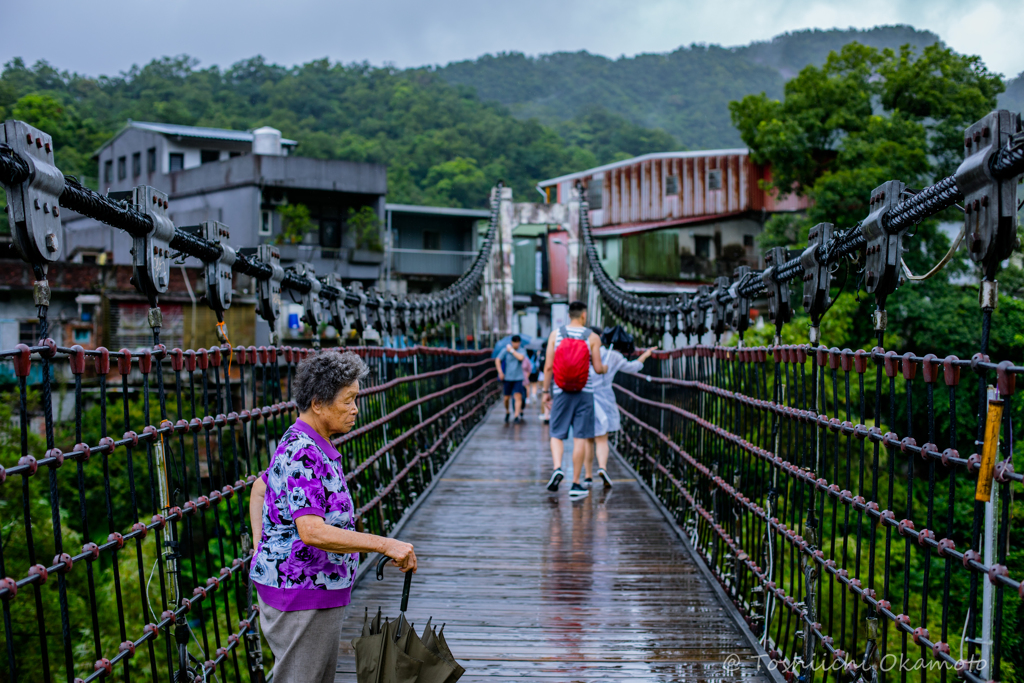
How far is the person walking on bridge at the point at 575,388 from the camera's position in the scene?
5.50 meters

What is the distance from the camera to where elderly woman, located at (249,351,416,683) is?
2.05 metres

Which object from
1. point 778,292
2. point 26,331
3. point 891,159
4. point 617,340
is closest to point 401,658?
point 778,292

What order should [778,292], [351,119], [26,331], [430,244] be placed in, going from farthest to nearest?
1. [351,119]
2. [430,244]
3. [26,331]
4. [778,292]

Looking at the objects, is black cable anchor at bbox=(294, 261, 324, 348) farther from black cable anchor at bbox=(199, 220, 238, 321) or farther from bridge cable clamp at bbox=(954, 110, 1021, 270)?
bridge cable clamp at bbox=(954, 110, 1021, 270)

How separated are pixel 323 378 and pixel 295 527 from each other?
1.22 ft

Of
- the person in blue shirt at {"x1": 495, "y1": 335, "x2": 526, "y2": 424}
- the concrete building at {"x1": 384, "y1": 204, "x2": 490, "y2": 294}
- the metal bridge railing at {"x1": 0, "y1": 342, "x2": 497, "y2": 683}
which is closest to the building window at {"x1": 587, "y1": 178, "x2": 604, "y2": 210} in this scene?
the concrete building at {"x1": 384, "y1": 204, "x2": 490, "y2": 294}

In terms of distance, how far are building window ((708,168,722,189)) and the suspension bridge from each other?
17.8 metres

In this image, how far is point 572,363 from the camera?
547cm

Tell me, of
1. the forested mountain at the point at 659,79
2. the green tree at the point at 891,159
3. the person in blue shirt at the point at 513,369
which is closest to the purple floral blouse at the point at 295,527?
the person in blue shirt at the point at 513,369

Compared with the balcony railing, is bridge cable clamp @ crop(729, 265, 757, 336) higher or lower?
lower

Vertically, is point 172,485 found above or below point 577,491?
above

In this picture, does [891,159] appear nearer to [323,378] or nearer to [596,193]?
[596,193]

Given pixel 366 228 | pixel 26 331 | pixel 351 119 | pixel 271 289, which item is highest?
pixel 351 119

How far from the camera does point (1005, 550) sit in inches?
62.7
